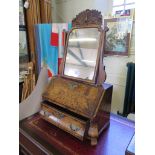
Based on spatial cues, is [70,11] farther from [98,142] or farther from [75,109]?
[98,142]

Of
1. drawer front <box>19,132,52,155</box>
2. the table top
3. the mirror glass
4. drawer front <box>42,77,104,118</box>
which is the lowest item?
drawer front <box>19,132,52,155</box>

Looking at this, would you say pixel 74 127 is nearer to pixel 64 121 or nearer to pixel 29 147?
pixel 64 121

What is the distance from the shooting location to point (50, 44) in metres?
1.85

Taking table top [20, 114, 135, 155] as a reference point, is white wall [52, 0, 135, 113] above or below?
above

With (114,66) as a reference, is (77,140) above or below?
below

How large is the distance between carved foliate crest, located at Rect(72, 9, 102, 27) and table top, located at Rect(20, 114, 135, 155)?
66cm

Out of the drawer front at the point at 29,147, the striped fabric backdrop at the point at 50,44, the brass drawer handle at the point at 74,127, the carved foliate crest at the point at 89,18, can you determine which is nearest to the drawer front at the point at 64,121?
the brass drawer handle at the point at 74,127

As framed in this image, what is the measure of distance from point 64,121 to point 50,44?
46.3 inches

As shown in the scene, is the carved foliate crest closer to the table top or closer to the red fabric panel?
the table top

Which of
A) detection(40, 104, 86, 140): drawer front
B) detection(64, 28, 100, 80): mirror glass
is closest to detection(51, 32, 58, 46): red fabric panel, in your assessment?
detection(64, 28, 100, 80): mirror glass

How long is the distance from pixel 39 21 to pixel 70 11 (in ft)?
1.41

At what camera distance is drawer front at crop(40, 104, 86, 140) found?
0.83 metres

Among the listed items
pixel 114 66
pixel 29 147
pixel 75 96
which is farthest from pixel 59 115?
pixel 114 66

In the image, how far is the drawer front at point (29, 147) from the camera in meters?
0.85
